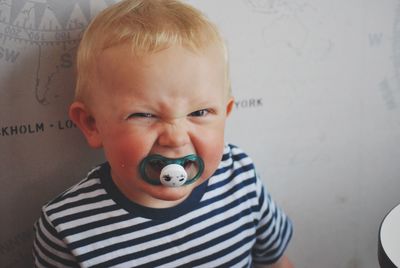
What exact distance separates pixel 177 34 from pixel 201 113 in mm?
105

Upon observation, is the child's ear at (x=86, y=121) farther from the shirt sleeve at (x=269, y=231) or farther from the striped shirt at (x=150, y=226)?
the shirt sleeve at (x=269, y=231)

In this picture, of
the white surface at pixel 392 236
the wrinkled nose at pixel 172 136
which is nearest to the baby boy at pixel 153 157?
the wrinkled nose at pixel 172 136

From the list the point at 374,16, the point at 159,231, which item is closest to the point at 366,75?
the point at 374,16

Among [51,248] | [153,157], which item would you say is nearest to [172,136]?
[153,157]

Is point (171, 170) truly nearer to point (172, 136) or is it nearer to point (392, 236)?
point (172, 136)

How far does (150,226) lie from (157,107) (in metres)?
0.19

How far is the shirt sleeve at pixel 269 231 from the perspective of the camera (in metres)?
0.72

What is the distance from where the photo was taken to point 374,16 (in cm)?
84

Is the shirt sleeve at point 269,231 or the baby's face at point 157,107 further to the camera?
the shirt sleeve at point 269,231

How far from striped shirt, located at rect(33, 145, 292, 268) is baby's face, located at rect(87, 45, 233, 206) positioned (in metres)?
0.08

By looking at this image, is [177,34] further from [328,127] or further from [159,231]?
[328,127]

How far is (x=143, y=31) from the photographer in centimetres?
55

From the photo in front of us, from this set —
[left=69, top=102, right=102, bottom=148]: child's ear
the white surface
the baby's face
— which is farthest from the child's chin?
the white surface

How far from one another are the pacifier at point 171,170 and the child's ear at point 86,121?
0.09 metres
